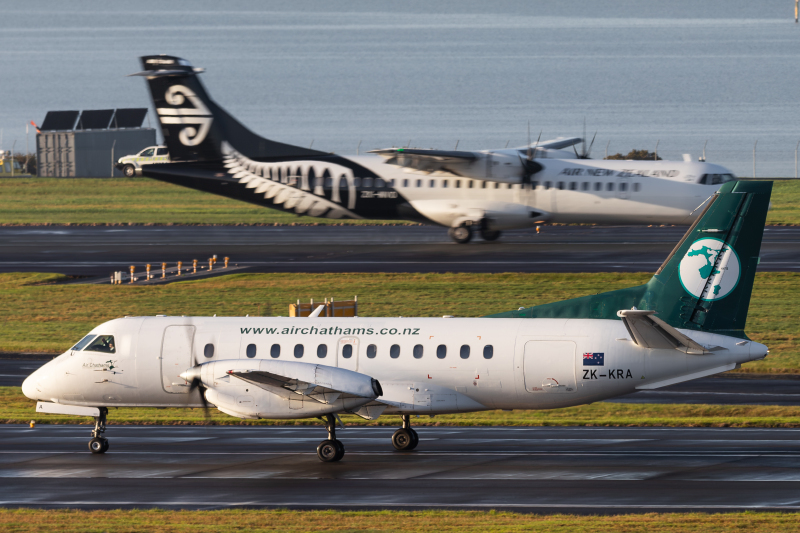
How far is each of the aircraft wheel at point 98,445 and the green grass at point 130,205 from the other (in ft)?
185

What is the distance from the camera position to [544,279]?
161 feet

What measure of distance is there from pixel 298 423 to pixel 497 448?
23.3 ft

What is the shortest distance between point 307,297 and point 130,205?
6013 cm

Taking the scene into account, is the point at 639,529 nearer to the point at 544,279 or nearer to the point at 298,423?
the point at 298,423

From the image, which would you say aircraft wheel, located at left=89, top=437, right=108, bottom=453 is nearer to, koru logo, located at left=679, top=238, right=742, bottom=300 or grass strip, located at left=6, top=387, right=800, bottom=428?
grass strip, located at left=6, top=387, right=800, bottom=428

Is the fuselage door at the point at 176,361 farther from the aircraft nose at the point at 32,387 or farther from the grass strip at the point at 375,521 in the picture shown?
the grass strip at the point at 375,521

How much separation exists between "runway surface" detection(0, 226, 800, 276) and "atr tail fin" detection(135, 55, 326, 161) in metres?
5.95

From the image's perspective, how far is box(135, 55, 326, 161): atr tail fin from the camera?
60438 millimetres

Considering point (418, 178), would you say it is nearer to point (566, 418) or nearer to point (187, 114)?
point (187, 114)

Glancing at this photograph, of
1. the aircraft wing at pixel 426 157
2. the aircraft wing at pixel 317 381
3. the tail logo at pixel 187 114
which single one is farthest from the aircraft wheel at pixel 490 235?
the aircraft wing at pixel 317 381

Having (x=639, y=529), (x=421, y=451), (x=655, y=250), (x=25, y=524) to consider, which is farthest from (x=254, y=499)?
(x=655, y=250)

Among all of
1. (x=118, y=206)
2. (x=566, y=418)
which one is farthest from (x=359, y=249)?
(x=118, y=206)

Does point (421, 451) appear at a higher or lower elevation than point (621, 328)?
lower

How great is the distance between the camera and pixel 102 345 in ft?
81.8
